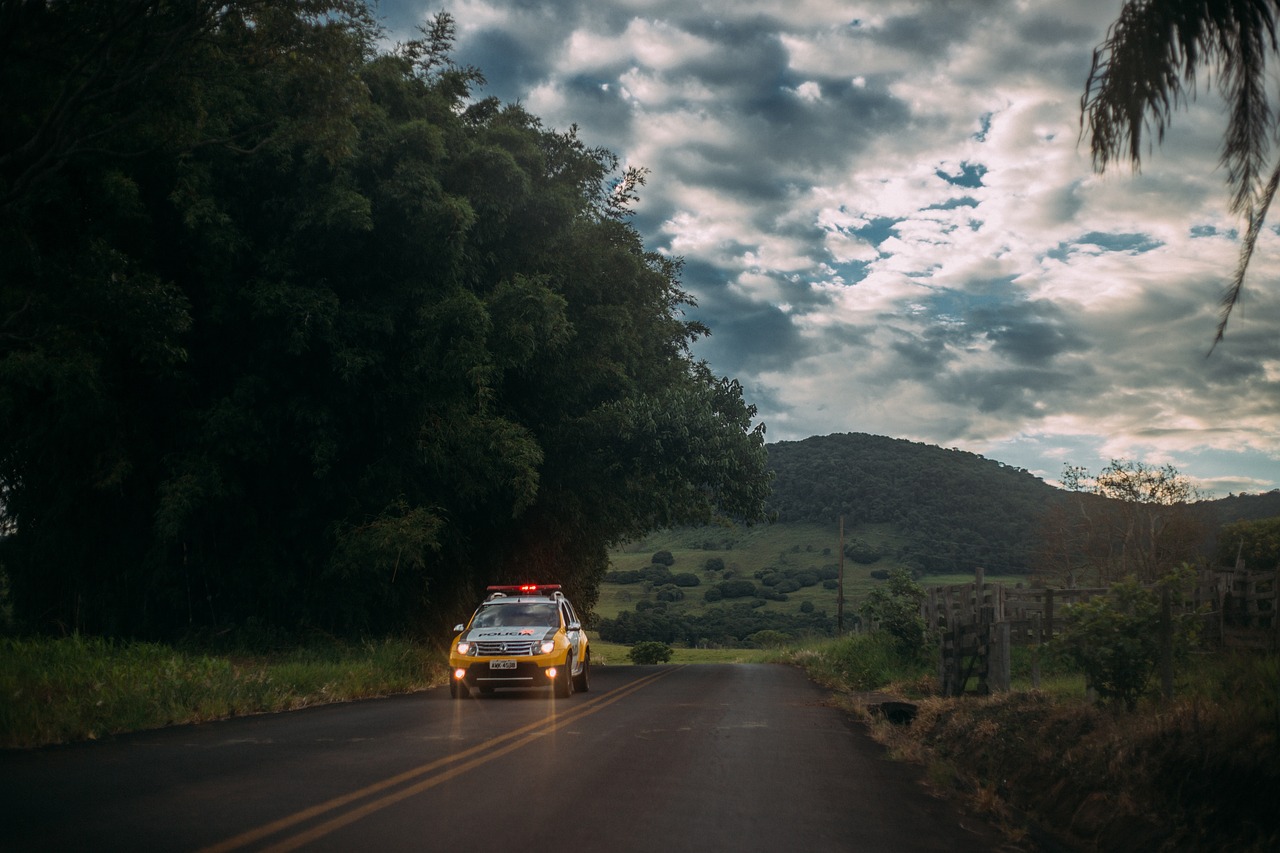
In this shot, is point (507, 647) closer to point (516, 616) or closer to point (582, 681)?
point (516, 616)

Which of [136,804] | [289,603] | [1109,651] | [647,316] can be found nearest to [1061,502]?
[647,316]

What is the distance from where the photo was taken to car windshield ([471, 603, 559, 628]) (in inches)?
776

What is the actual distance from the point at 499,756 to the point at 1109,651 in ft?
20.0

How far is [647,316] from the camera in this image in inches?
1228

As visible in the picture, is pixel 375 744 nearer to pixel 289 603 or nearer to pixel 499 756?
pixel 499 756

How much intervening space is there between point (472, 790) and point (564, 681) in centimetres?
1072

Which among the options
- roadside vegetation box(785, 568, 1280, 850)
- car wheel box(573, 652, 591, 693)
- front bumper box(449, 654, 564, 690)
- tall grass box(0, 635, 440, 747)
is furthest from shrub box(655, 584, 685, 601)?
roadside vegetation box(785, 568, 1280, 850)

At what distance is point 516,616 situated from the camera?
784 inches

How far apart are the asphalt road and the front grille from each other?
4.19 meters

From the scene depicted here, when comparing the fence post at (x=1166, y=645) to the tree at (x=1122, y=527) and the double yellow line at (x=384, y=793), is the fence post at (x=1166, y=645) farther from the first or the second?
the tree at (x=1122, y=527)

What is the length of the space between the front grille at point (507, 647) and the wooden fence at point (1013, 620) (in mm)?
7175

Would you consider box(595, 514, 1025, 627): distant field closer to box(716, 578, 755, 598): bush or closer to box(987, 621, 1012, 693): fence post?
box(716, 578, 755, 598): bush

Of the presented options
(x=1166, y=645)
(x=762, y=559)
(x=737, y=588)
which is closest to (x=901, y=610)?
(x=1166, y=645)

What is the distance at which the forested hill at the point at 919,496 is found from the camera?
112m
